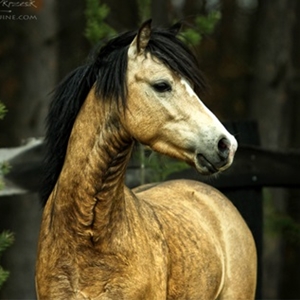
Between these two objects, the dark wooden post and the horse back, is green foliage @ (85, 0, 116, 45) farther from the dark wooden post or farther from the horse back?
the horse back

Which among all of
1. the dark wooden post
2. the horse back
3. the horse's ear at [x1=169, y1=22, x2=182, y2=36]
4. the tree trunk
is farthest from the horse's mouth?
the tree trunk

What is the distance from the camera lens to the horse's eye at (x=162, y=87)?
20.6ft

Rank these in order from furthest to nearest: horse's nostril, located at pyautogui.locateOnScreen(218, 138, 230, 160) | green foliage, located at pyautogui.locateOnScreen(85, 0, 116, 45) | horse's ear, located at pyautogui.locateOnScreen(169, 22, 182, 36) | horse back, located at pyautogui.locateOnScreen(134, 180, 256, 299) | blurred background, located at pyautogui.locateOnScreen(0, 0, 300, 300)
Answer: blurred background, located at pyautogui.locateOnScreen(0, 0, 300, 300) → green foliage, located at pyautogui.locateOnScreen(85, 0, 116, 45) → horse back, located at pyautogui.locateOnScreen(134, 180, 256, 299) → horse's ear, located at pyautogui.locateOnScreen(169, 22, 182, 36) → horse's nostril, located at pyautogui.locateOnScreen(218, 138, 230, 160)

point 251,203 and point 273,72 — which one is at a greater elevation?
point 273,72

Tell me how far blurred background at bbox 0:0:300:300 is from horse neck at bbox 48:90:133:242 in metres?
0.61

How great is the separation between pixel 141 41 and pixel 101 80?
0.96ft

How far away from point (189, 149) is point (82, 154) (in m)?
0.57

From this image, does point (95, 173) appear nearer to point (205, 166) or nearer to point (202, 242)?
point (205, 166)

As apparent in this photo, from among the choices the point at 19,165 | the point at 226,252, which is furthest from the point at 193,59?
the point at 19,165

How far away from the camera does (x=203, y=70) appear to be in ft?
54.2

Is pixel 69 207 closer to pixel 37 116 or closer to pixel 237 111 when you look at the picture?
pixel 37 116

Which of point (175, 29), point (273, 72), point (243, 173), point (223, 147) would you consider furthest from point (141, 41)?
point (273, 72)

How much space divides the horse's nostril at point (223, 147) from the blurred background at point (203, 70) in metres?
0.58

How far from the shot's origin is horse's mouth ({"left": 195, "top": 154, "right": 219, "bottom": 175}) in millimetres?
6172
